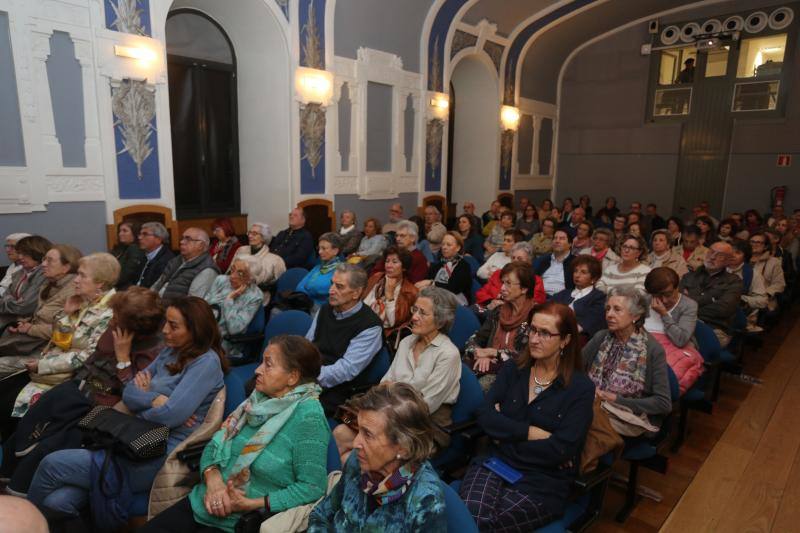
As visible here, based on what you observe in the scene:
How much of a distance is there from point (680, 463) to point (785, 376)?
6.57 feet

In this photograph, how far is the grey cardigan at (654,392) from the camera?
91.2 inches

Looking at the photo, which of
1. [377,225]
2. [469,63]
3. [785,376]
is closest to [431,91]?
[469,63]

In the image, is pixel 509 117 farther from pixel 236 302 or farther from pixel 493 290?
pixel 236 302

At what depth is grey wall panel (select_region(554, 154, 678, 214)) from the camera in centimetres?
1087

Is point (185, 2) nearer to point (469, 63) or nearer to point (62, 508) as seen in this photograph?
point (469, 63)

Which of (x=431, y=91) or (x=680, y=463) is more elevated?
(x=431, y=91)

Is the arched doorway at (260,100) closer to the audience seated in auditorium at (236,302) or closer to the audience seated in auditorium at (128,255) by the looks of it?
the audience seated in auditorium at (128,255)

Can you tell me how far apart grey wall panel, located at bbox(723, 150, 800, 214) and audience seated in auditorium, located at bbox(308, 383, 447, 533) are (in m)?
11.0

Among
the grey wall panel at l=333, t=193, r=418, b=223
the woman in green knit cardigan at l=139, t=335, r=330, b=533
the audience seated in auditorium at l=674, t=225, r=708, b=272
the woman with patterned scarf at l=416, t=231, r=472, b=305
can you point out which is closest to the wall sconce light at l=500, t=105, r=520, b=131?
the grey wall panel at l=333, t=193, r=418, b=223

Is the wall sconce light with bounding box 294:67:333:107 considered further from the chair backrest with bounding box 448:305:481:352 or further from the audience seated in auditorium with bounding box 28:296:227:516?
the audience seated in auditorium with bounding box 28:296:227:516

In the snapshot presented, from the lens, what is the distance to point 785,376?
167 inches

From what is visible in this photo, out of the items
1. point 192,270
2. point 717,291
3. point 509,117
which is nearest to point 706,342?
point 717,291

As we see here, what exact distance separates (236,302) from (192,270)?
83cm

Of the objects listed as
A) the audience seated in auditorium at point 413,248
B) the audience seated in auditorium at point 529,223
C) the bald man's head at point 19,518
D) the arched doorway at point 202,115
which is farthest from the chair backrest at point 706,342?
the arched doorway at point 202,115
